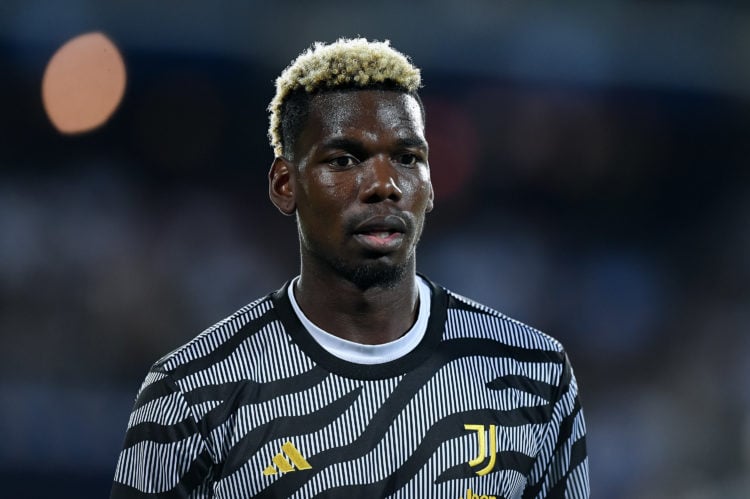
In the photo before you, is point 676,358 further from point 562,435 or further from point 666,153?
point 562,435

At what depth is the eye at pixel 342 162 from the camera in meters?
2.39

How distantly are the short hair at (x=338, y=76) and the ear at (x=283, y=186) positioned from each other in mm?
41

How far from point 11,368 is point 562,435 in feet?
13.2

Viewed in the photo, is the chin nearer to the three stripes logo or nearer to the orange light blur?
the three stripes logo

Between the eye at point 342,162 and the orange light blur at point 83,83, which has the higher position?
the orange light blur at point 83,83

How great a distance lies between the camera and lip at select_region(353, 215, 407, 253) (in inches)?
91.8

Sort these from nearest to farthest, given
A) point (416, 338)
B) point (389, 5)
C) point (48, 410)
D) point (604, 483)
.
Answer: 1. point (416, 338)
2. point (48, 410)
3. point (604, 483)
4. point (389, 5)

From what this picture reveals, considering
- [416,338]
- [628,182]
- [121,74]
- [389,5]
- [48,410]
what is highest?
[389,5]

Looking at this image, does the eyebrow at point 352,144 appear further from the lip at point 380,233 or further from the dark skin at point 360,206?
the lip at point 380,233

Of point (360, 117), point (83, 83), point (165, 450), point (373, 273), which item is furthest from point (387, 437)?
point (83, 83)

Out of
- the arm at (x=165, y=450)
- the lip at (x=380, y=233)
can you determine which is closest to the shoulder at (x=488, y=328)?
the lip at (x=380, y=233)

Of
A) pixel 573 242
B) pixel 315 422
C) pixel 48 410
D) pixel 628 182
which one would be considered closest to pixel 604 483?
pixel 573 242

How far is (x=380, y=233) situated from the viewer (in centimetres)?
236

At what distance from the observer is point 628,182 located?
7.14 m
